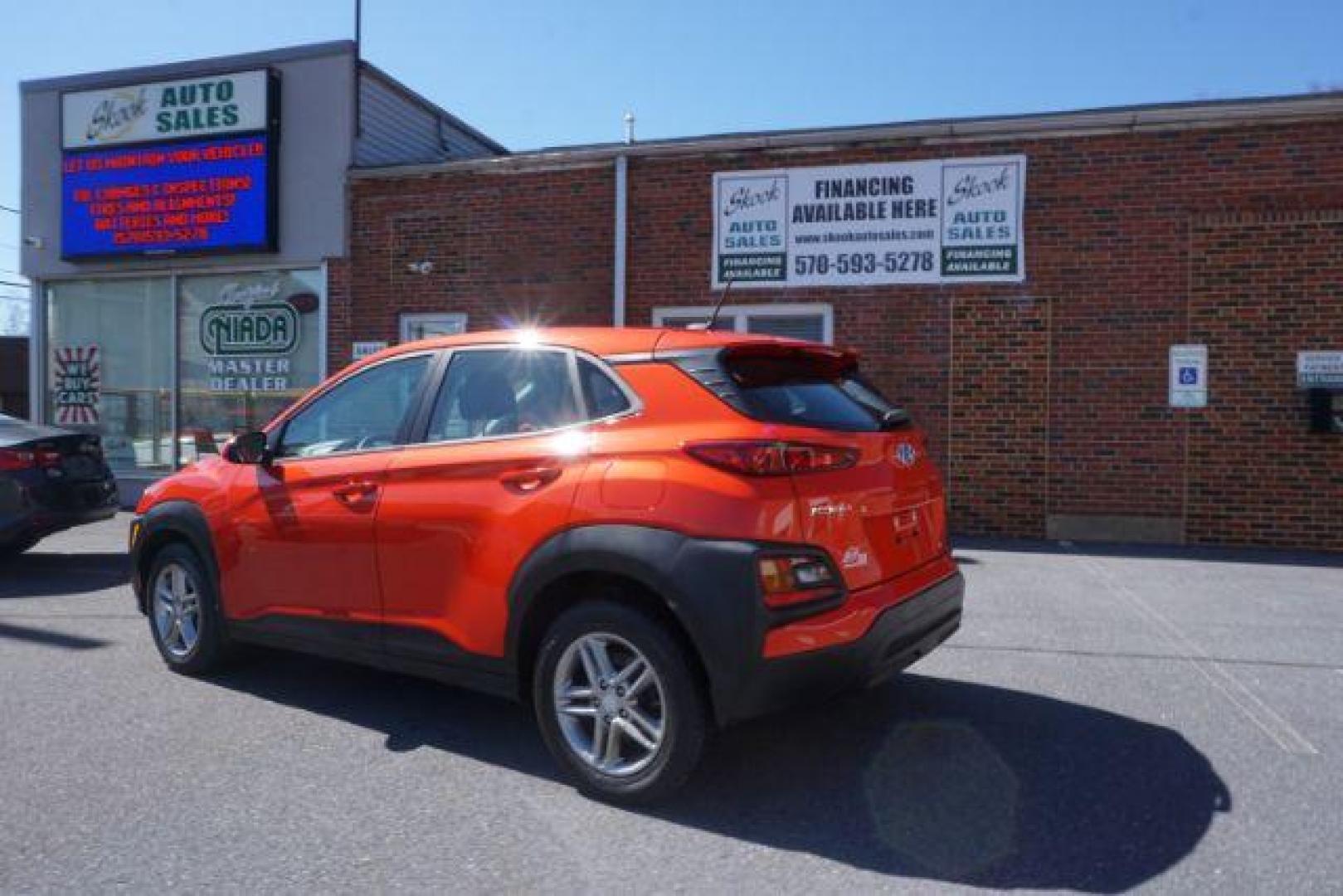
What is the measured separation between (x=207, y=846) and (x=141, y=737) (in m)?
1.26

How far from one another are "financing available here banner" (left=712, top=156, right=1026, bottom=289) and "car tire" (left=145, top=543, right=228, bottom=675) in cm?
680

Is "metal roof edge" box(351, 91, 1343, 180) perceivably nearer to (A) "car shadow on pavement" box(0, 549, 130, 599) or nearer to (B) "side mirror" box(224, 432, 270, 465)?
(A) "car shadow on pavement" box(0, 549, 130, 599)

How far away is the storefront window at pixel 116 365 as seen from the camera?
1368 cm

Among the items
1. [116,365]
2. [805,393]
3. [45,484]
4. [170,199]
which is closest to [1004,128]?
[805,393]

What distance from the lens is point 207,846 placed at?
3270mm

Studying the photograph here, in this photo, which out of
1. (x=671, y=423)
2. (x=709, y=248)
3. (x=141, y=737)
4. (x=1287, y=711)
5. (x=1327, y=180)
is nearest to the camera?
(x=671, y=423)

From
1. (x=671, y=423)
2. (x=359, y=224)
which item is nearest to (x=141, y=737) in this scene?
(x=671, y=423)

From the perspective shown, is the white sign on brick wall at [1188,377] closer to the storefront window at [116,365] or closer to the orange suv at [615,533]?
the orange suv at [615,533]

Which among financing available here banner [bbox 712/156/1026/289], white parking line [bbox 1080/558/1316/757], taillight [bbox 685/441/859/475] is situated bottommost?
white parking line [bbox 1080/558/1316/757]

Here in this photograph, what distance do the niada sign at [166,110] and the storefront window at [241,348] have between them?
185cm

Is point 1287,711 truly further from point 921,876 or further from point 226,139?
point 226,139

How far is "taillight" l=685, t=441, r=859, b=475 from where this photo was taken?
3.37 m

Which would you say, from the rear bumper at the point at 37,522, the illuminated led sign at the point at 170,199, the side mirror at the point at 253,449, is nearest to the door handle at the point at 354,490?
the side mirror at the point at 253,449

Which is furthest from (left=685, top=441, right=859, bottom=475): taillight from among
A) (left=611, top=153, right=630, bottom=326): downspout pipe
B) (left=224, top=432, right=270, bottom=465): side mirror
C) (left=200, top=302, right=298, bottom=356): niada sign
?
(left=200, top=302, right=298, bottom=356): niada sign
